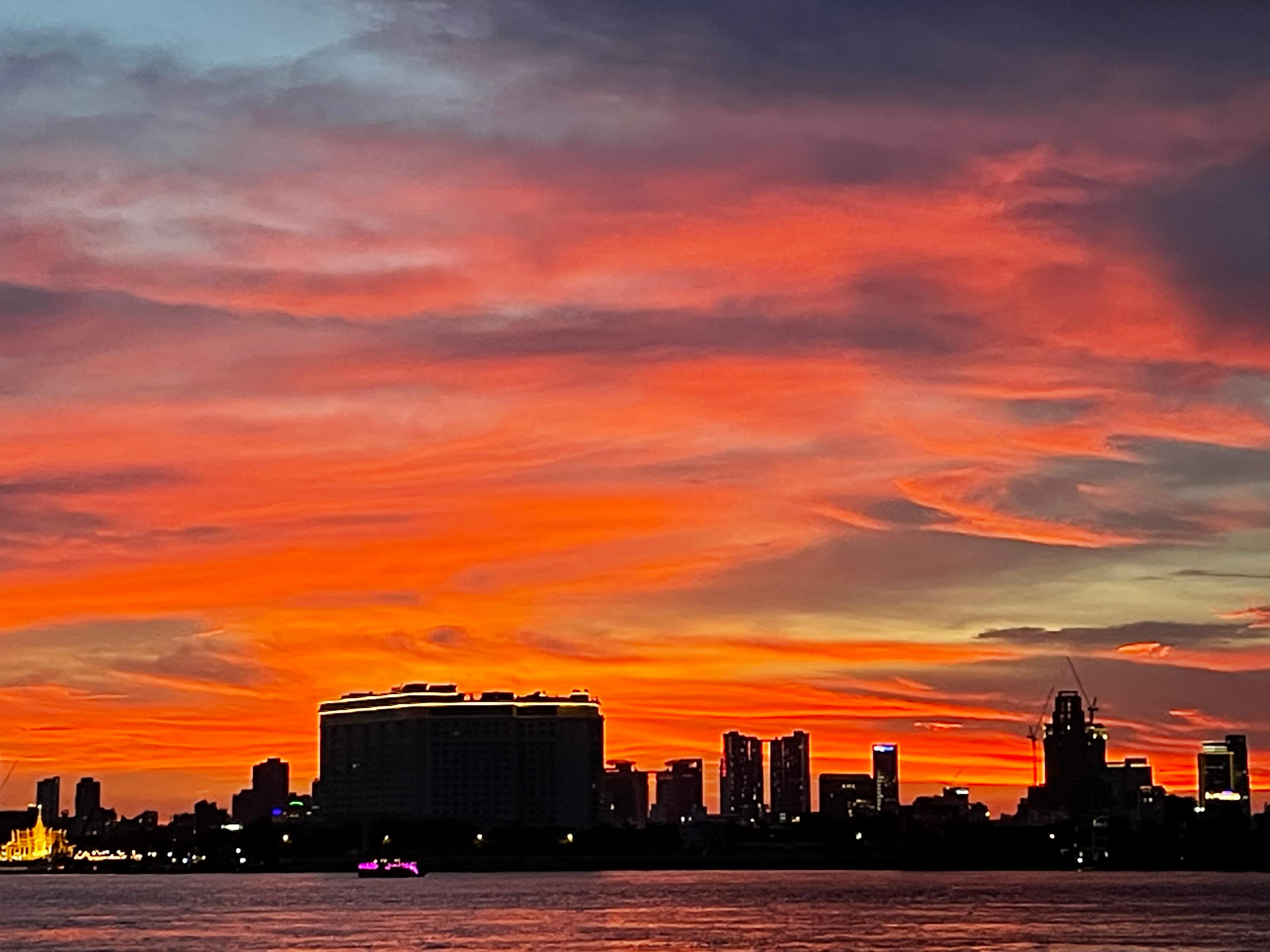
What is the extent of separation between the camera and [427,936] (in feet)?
578

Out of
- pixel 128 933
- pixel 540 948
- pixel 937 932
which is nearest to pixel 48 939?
pixel 128 933

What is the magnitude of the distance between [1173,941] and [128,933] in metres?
85.8

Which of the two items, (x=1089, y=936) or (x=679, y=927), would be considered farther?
(x=679, y=927)

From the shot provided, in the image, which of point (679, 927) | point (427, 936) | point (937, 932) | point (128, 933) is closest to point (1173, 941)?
point (937, 932)

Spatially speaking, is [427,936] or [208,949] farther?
[427,936]

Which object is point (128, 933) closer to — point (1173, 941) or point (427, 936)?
point (427, 936)

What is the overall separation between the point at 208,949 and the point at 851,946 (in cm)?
4688

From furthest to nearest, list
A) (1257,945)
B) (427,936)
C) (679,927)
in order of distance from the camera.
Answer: (679,927), (427,936), (1257,945)

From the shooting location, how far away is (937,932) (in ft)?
582

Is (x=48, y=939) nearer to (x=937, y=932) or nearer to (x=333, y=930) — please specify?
(x=333, y=930)

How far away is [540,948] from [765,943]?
16.5m

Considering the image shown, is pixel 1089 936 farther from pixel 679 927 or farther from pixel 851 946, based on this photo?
pixel 679 927

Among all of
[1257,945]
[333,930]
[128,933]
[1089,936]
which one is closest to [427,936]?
[333,930]

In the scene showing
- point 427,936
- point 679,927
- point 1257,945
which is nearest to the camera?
point 1257,945
